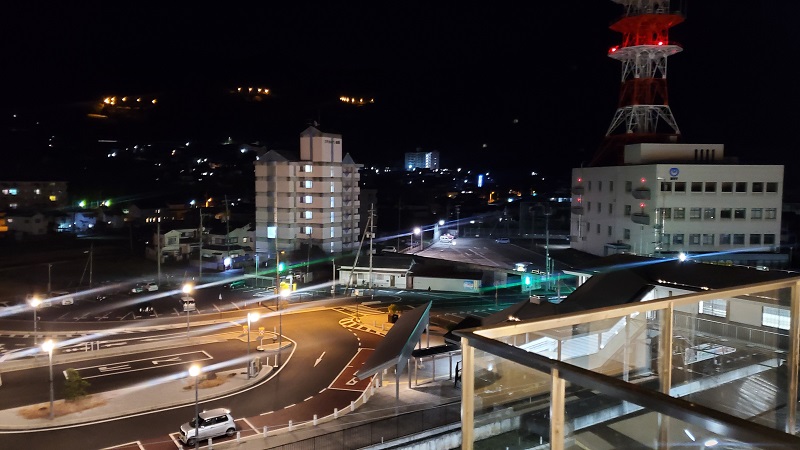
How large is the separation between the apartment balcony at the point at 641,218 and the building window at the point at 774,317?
22.1 meters

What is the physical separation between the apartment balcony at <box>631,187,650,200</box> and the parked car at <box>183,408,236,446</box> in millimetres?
19678

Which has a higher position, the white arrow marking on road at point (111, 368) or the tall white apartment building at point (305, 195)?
the tall white apartment building at point (305, 195)

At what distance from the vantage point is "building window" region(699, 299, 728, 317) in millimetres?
2351

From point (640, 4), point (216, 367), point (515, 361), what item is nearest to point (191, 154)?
point (640, 4)

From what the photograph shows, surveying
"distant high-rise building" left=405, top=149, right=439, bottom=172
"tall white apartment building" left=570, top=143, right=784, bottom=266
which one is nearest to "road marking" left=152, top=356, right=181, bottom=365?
"tall white apartment building" left=570, top=143, right=784, bottom=266

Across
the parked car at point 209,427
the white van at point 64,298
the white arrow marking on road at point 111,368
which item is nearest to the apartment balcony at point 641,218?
the parked car at point 209,427

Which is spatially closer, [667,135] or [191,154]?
[667,135]

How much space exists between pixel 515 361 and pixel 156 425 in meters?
9.88

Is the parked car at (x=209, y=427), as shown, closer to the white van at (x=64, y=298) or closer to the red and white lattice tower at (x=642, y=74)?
the white van at (x=64, y=298)

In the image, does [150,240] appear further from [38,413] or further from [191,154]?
[191,154]

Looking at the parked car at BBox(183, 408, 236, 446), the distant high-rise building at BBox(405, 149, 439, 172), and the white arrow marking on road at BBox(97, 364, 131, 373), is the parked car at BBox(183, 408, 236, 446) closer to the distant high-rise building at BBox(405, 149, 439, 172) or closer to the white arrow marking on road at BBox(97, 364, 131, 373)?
the white arrow marking on road at BBox(97, 364, 131, 373)

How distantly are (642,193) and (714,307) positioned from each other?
22672 millimetres

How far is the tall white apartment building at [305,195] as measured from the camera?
29172 millimetres

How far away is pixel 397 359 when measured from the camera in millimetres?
9750
